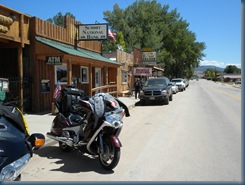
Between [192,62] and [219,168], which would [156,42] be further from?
[219,168]

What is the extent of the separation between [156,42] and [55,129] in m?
36.4

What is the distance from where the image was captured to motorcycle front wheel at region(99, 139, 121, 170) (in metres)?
5.16

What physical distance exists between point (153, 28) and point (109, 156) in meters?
41.1

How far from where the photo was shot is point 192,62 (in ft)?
214

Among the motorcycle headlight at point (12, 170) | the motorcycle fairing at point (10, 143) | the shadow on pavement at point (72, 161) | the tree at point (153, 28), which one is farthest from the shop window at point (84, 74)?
the tree at point (153, 28)

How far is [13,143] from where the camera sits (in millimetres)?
3227

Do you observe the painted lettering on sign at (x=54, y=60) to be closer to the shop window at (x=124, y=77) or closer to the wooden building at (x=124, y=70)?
the wooden building at (x=124, y=70)

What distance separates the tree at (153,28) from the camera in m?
43.2

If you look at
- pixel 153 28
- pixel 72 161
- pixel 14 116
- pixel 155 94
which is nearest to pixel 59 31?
pixel 155 94

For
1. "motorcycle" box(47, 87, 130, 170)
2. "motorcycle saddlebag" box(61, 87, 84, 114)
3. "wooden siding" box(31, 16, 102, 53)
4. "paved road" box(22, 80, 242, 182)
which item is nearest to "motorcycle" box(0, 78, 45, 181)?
"paved road" box(22, 80, 242, 182)

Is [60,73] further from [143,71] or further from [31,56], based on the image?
[143,71]

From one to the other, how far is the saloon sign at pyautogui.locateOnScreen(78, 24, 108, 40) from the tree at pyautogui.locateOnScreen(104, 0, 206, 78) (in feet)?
82.2

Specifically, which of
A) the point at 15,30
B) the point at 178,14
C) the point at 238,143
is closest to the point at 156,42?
the point at 178,14

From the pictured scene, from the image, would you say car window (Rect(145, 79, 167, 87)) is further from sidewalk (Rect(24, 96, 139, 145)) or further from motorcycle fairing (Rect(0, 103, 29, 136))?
motorcycle fairing (Rect(0, 103, 29, 136))
